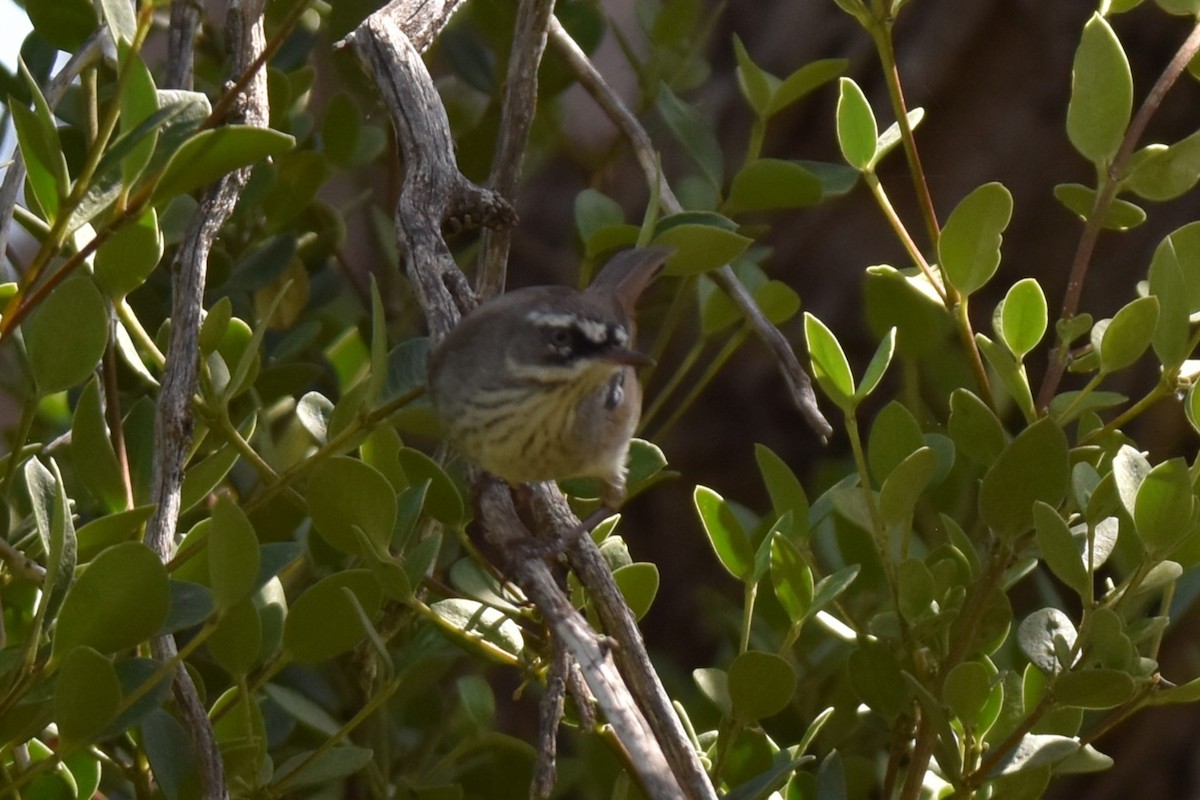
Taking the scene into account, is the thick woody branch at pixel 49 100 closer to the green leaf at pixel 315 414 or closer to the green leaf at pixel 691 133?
the green leaf at pixel 315 414

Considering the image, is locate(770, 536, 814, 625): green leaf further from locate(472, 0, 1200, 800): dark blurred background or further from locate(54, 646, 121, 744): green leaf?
locate(472, 0, 1200, 800): dark blurred background

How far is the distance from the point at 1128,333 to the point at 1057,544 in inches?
10.4

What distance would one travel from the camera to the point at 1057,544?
139cm

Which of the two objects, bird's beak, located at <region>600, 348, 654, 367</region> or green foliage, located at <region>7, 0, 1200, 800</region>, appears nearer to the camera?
green foliage, located at <region>7, 0, 1200, 800</region>

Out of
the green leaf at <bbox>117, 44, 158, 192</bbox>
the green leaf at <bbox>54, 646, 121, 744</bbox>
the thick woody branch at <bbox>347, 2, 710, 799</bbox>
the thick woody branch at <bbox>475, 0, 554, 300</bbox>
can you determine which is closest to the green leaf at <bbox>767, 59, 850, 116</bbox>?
the thick woody branch at <bbox>475, 0, 554, 300</bbox>

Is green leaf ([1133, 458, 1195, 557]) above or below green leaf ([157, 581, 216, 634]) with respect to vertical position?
above

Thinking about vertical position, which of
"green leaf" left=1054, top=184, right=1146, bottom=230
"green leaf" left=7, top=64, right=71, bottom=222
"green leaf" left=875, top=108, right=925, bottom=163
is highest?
"green leaf" left=7, top=64, right=71, bottom=222

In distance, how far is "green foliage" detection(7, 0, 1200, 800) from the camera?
128 centimetres

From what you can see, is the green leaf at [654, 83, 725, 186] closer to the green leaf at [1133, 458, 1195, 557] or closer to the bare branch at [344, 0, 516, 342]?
the bare branch at [344, 0, 516, 342]

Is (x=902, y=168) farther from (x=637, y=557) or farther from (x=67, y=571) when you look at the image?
(x=67, y=571)

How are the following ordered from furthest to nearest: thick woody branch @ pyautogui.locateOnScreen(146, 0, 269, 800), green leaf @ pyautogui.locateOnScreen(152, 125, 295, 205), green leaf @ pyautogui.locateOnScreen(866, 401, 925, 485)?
green leaf @ pyautogui.locateOnScreen(866, 401, 925, 485) → thick woody branch @ pyautogui.locateOnScreen(146, 0, 269, 800) → green leaf @ pyautogui.locateOnScreen(152, 125, 295, 205)

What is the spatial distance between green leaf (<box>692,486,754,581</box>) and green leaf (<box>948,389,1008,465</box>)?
26cm

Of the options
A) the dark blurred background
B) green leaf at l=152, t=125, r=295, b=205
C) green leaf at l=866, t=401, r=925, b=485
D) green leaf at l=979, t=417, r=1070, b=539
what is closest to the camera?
green leaf at l=152, t=125, r=295, b=205

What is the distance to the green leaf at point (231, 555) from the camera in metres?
1.24
